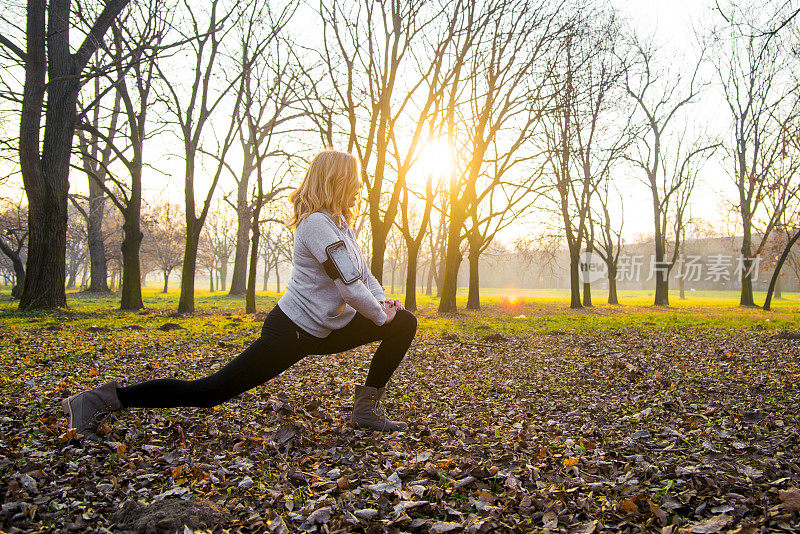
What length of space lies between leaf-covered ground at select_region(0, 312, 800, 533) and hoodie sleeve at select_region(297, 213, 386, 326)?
110cm

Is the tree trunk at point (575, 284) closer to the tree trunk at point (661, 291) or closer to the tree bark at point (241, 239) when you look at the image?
the tree trunk at point (661, 291)

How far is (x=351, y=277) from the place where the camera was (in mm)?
3361

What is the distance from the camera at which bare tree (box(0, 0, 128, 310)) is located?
11.4 m

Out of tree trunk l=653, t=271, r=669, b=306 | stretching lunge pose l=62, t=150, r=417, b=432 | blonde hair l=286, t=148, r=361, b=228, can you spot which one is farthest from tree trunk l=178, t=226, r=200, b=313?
tree trunk l=653, t=271, r=669, b=306

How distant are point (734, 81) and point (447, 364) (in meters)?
26.7

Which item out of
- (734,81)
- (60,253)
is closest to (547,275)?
(734,81)

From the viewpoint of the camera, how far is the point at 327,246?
3.35m

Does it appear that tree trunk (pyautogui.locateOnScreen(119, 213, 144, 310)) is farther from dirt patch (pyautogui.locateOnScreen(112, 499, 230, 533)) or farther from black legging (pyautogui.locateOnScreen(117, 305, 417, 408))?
dirt patch (pyautogui.locateOnScreen(112, 499, 230, 533))

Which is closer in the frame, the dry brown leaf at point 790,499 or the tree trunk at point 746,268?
the dry brown leaf at point 790,499

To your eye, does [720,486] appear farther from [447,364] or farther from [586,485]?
[447,364]

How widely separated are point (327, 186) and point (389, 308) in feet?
3.46

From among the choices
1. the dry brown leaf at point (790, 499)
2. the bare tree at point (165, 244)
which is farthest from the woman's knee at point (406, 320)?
the bare tree at point (165, 244)

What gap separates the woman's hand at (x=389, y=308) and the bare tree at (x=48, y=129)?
11.7m

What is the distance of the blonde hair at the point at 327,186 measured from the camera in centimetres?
356
